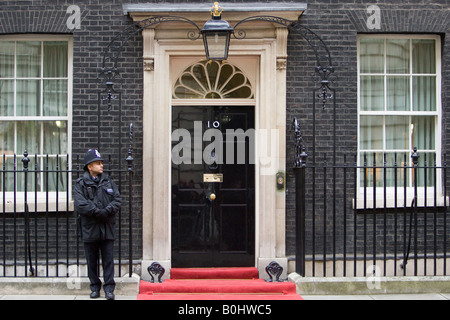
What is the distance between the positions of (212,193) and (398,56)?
11.4 ft

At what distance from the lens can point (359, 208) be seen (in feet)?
27.0

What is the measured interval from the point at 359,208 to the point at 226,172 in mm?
1971

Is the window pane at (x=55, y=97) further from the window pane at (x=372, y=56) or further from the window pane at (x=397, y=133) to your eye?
the window pane at (x=397, y=133)

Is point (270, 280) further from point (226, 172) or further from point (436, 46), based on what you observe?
point (436, 46)

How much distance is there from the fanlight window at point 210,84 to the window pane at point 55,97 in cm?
164

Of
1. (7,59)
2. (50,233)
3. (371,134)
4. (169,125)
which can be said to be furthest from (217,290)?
(7,59)

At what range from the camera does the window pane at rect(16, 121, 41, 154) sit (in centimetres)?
848

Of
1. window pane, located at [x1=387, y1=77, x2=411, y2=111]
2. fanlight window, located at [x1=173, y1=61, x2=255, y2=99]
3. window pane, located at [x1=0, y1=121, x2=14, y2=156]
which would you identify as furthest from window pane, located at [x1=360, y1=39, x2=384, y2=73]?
window pane, located at [x1=0, y1=121, x2=14, y2=156]

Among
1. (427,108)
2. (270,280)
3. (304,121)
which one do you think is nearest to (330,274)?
(270,280)

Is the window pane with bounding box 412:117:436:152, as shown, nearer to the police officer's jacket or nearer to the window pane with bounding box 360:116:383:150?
the window pane with bounding box 360:116:383:150

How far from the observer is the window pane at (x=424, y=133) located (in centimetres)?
863

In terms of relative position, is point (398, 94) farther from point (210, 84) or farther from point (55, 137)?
point (55, 137)

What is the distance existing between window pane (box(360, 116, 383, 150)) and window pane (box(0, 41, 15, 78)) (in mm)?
5250

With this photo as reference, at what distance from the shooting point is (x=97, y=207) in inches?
263
